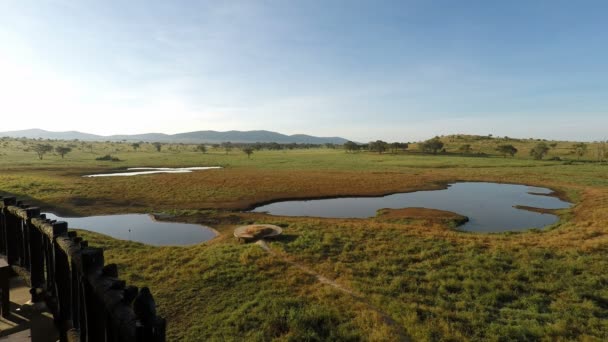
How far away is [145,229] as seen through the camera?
25.8m

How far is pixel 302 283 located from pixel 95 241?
14636 millimetres

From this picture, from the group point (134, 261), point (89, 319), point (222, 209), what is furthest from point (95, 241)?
point (89, 319)

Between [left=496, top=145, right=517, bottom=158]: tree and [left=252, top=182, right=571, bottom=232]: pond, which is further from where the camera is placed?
[left=496, top=145, right=517, bottom=158]: tree

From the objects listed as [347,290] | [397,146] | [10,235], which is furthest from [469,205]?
[397,146]

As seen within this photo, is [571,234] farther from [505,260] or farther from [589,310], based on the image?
[589,310]

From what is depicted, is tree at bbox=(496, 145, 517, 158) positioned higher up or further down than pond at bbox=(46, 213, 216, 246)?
higher up

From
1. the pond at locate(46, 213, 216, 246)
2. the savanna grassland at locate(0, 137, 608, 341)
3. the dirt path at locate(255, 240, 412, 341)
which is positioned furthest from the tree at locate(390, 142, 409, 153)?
the dirt path at locate(255, 240, 412, 341)

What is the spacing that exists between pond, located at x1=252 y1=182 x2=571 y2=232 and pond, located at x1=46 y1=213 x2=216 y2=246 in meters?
9.75

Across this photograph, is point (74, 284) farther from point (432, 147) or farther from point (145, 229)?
point (432, 147)

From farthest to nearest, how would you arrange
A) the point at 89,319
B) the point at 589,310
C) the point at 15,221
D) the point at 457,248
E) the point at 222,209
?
the point at 222,209
the point at 457,248
the point at 589,310
the point at 15,221
the point at 89,319

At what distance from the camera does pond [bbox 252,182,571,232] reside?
96.6 feet

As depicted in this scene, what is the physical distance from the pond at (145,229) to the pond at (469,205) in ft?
32.0

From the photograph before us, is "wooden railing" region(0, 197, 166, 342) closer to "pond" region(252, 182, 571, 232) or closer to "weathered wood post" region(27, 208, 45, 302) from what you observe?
"weathered wood post" region(27, 208, 45, 302)

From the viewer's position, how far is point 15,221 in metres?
7.30
